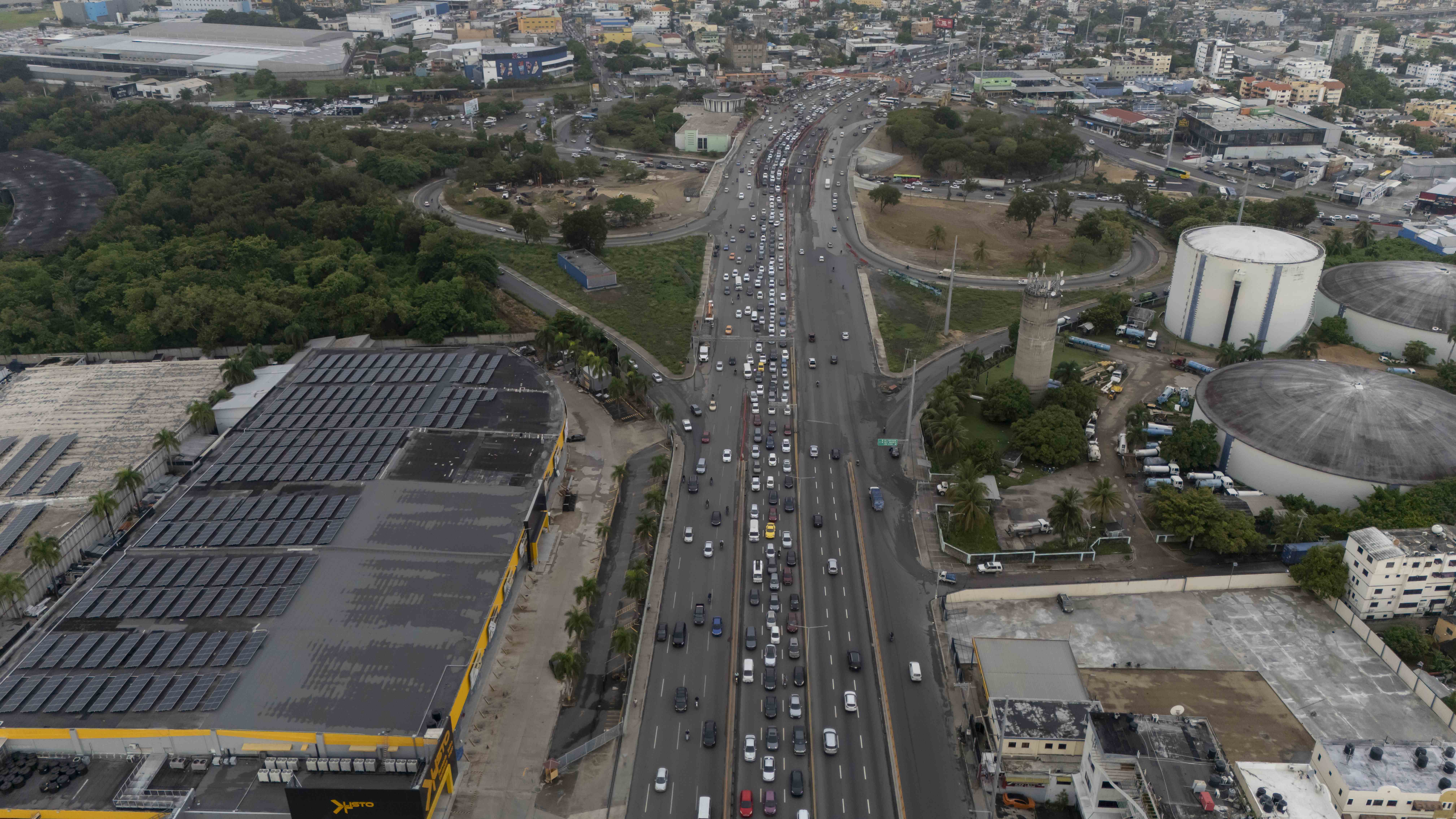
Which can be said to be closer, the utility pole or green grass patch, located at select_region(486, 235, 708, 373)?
the utility pole

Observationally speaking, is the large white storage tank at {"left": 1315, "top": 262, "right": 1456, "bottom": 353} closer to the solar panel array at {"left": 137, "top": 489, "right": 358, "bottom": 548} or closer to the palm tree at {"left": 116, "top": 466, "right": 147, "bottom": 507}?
the solar panel array at {"left": 137, "top": 489, "right": 358, "bottom": 548}

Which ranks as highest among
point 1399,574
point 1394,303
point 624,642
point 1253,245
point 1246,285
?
point 1253,245

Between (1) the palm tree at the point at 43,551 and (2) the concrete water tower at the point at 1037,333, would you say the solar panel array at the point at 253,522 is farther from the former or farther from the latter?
(2) the concrete water tower at the point at 1037,333

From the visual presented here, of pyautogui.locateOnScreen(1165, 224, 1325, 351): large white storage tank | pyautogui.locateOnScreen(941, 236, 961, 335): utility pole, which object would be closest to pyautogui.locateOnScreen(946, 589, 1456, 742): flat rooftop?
pyautogui.locateOnScreen(941, 236, 961, 335): utility pole

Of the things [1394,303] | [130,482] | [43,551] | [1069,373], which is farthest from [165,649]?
[1394,303]

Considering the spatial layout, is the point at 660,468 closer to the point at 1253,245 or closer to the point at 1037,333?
the point at 1037,333

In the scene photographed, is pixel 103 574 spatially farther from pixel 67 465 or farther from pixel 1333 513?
pixel 1333 513
